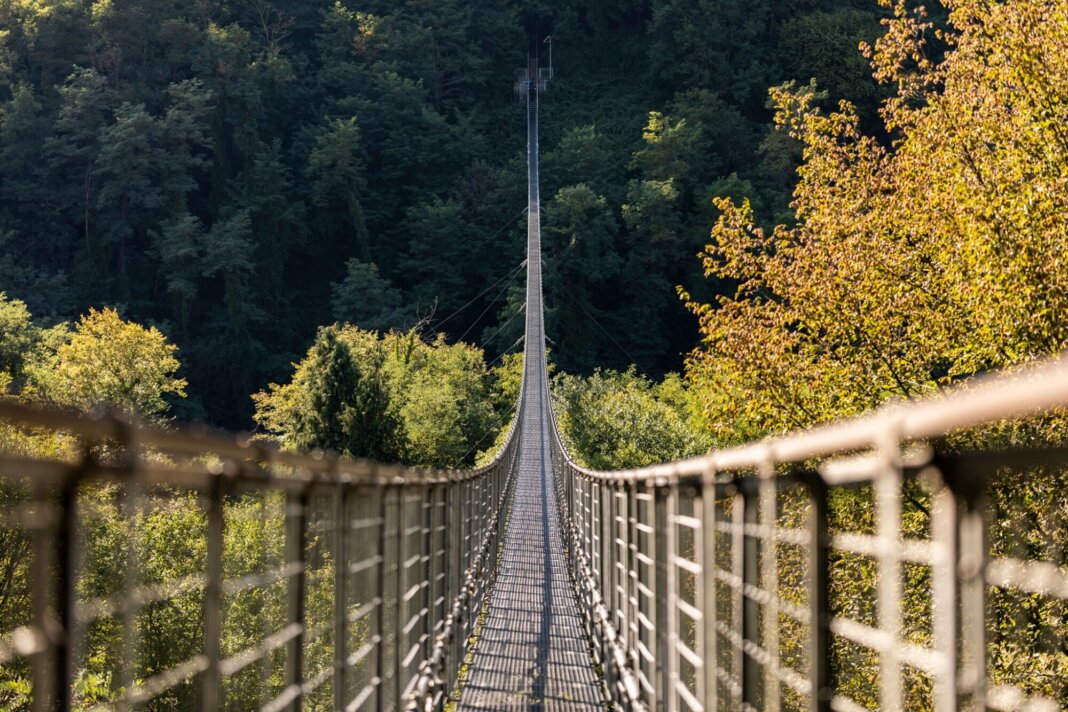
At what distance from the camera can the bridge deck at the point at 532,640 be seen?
24.3 feet

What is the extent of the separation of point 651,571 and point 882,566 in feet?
9.96

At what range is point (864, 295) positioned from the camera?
11.1 metres

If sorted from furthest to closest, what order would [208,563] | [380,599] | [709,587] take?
[380,599], [709,587], [208,563]

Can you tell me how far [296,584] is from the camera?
256 cm

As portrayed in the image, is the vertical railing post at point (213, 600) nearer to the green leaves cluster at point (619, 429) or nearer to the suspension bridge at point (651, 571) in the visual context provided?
the suspension bridge at point (651, 571)

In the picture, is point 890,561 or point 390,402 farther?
point 390,402

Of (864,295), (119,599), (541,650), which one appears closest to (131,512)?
(119,599)

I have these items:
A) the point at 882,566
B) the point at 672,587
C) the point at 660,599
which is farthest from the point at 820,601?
the point at 660,599

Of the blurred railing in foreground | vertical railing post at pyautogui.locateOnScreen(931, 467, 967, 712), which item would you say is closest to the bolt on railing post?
the blurred railing in foreground

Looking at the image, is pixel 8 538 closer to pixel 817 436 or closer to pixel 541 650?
pixel 817 436

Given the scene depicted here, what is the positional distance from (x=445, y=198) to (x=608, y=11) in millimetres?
21437

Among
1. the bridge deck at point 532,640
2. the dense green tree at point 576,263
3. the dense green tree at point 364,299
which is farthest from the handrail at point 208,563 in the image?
the dense green tree at point 576,263

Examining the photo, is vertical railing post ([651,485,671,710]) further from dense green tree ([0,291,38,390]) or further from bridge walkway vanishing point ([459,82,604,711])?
dense green tree ([0,291,38,390])

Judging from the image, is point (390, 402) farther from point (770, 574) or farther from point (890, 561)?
point (890, 561)
